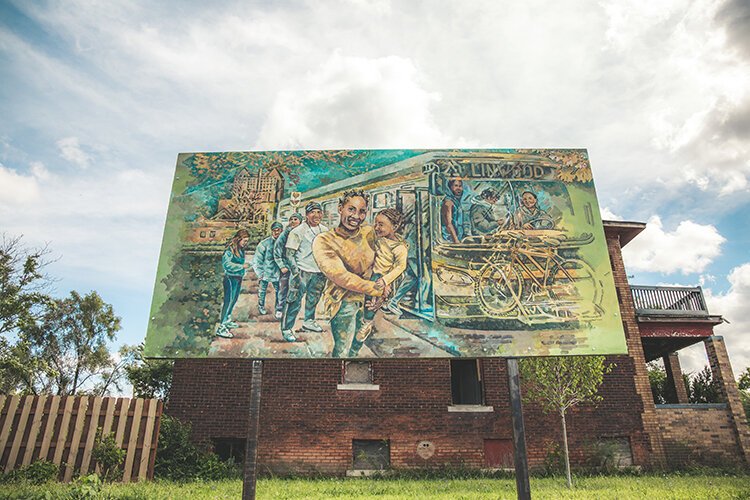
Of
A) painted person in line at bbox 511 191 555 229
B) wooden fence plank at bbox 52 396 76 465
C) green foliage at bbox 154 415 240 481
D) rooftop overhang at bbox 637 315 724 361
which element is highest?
painted person in line at bbox 511 191 555 229

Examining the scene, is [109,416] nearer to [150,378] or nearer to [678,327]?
[150,378]

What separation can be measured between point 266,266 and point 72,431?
673cm

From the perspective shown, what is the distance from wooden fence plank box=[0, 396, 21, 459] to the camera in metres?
9.56

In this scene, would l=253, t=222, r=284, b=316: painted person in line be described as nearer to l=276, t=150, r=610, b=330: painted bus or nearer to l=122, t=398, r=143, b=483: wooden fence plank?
l=276, t=150, r=610, b=330: painted bus

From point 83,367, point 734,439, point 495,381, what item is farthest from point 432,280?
point 83,367

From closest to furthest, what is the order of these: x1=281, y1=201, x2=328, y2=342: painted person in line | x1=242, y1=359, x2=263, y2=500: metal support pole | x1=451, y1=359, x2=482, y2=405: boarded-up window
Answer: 1. x1=242, y1=359, x2=263, y2=500: metal support pole
2. x1=281, y1=201, x2=328, y2=342: painted person in line
3. x1=451, y1=359, x2=482, y2=405: boarded-up window

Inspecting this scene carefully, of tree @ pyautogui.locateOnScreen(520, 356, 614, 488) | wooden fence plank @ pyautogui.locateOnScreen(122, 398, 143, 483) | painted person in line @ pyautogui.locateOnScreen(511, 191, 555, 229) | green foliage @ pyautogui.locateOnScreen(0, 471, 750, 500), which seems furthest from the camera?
tree @ pyautogui.locateOnScreen(520, 356, 614, 488)

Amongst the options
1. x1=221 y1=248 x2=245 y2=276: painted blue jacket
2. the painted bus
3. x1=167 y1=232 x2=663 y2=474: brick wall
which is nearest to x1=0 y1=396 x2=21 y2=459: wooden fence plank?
x1=167 y1=232 x2=663 y2=474: brick wall

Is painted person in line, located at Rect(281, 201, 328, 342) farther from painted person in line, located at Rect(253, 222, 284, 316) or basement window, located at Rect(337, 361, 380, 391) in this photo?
basement window, located at Rect(337, 361, 380, 391)

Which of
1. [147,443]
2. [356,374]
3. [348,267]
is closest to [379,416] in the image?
[356,374]

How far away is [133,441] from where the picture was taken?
33.0ft

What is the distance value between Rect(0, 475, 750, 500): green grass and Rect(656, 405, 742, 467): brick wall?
4.42ft

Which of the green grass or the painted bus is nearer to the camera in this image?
the painted bus

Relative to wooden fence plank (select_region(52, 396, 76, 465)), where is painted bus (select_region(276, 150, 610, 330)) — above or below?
above
